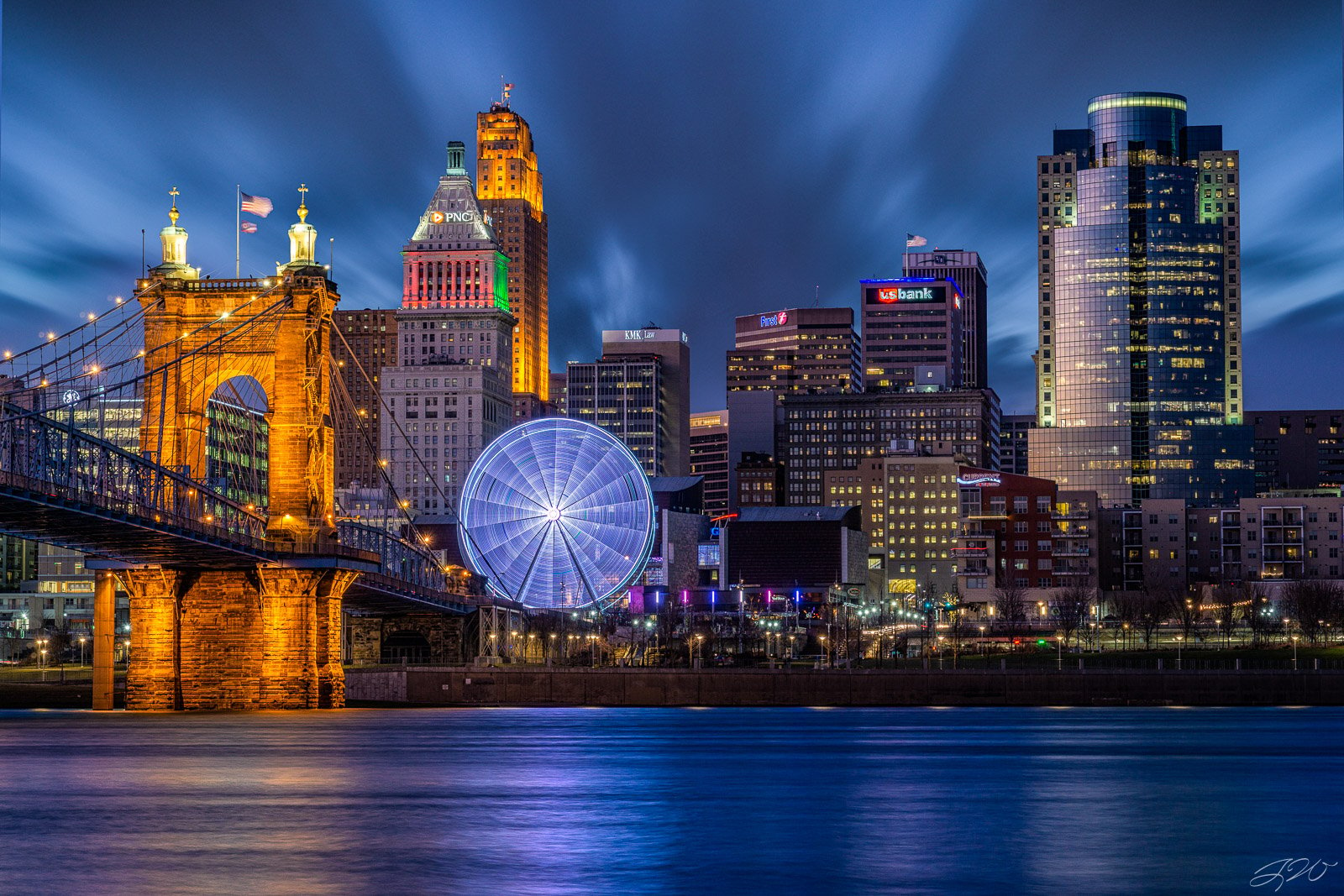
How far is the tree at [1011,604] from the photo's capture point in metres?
174

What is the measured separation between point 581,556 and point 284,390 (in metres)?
68.1

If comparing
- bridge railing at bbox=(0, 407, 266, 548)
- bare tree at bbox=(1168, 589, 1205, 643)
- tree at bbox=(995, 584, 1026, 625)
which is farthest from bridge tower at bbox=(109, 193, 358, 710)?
tree at bbox=(995, 584, 1026, 625)

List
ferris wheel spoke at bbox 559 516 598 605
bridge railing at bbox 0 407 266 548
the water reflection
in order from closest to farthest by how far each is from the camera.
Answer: the water reflection → bridge railing at bbox 0 407 266 548 → ferris wheel spoke at bbox 559 516 598 605

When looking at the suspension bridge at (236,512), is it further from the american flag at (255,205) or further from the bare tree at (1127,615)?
the bare tree at (1127,615)

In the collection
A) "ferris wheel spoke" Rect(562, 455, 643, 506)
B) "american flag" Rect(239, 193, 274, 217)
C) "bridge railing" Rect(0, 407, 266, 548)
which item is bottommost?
"bridge railing" Rect(0, 407, 266, 548)

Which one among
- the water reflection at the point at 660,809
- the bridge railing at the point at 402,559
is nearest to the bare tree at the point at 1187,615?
the bridge railing at the point at 402,559

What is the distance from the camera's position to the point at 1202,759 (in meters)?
64.3

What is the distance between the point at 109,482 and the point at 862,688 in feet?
164

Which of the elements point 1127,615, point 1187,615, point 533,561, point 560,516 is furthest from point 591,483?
→ point 1127,615

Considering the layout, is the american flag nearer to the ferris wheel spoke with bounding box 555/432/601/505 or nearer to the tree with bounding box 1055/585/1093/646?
the ferris wheel spoke with bounding box 555/432/601/505

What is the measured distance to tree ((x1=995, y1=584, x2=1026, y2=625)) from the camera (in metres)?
174

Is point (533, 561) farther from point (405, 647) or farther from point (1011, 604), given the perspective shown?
point (1011, 604)

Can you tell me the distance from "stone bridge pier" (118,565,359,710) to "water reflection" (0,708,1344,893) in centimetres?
895

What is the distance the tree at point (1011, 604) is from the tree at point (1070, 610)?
3652 millimetres
